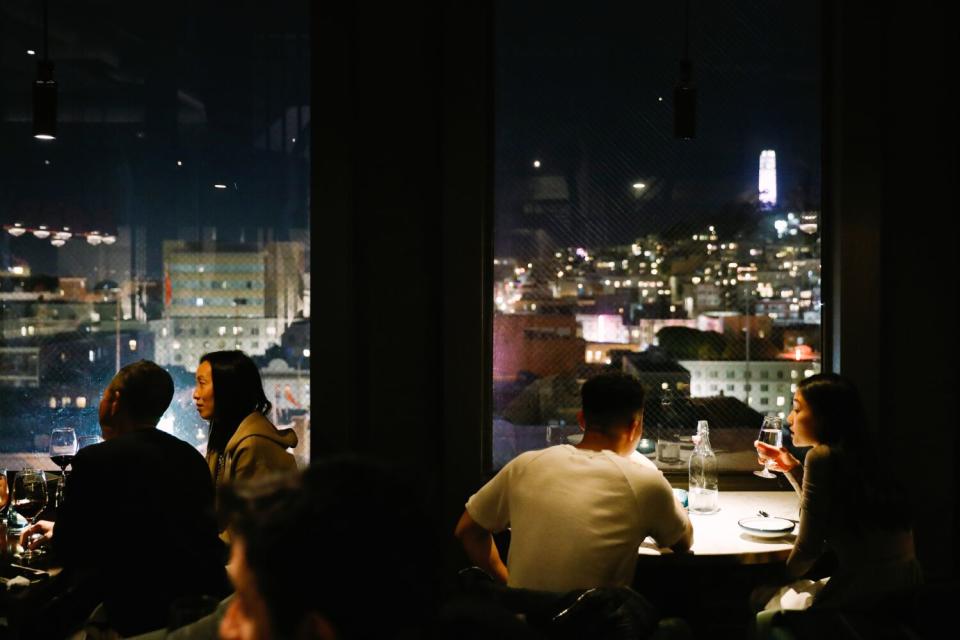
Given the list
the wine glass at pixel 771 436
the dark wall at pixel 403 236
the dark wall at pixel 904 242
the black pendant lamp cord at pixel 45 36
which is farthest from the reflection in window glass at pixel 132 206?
the dark wall at pixel 904 242

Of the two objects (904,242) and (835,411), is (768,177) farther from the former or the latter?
(835,411)

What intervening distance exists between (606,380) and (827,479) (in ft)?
2.56

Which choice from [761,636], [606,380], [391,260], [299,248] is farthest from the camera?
[299,248]

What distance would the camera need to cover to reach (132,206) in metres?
3.69

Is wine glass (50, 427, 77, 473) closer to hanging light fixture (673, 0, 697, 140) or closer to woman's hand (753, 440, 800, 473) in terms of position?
woman's hand (753, 440, 800, 473)

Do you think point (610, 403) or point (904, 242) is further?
point (904, 242)

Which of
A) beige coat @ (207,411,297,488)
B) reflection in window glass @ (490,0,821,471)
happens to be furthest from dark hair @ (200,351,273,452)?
reflection in window glass @ (490,0,821,471)

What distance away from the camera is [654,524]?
2.30 metres

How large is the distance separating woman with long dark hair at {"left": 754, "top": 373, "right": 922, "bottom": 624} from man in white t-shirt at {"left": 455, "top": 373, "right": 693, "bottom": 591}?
1.46ft

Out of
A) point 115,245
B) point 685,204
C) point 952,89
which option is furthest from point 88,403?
point 952,89

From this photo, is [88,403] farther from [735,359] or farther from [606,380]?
[735,359]

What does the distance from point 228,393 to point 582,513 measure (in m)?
1.53

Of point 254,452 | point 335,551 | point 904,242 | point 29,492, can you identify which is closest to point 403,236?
point 254,452

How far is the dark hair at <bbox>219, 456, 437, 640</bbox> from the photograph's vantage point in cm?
88
